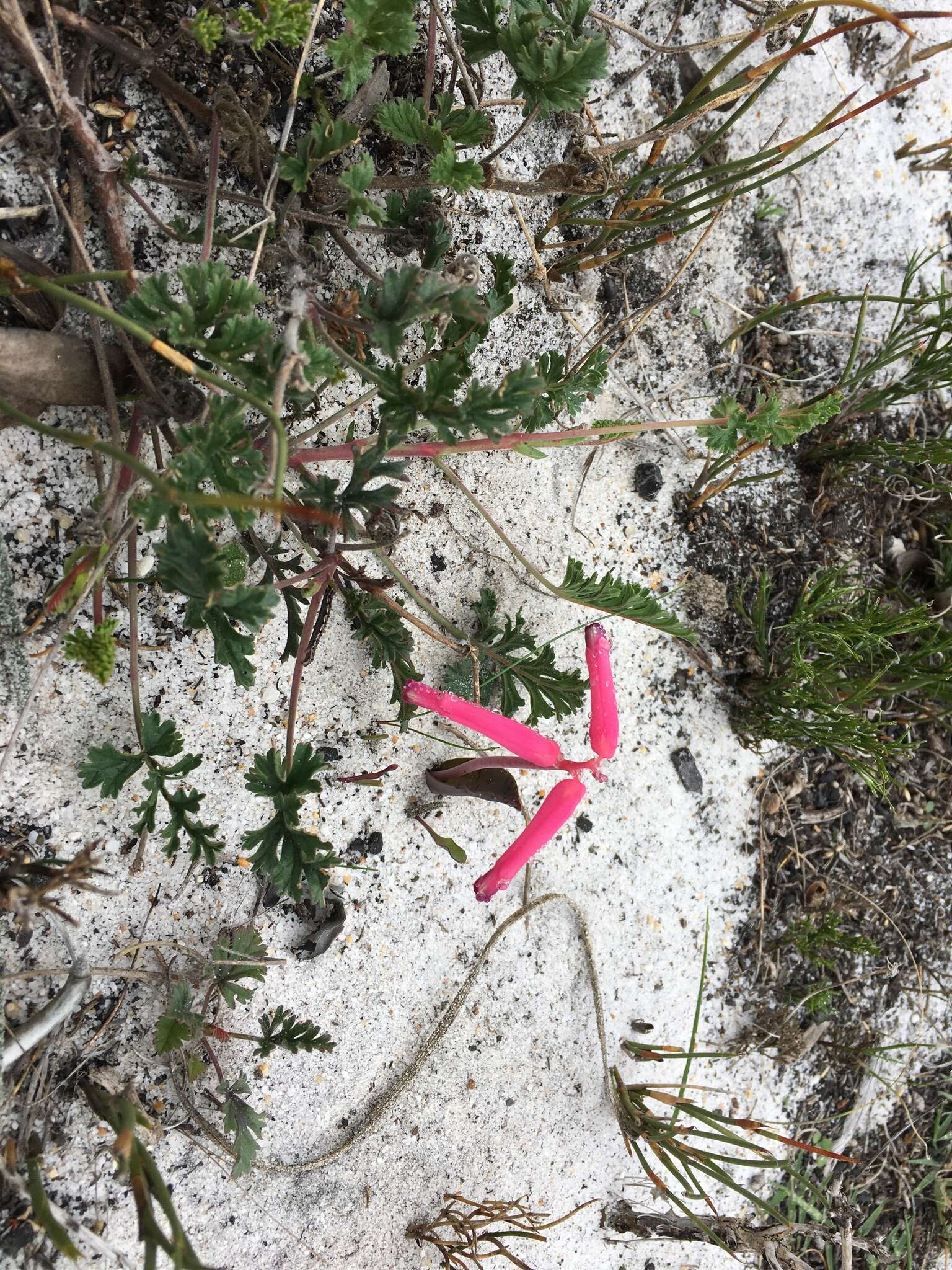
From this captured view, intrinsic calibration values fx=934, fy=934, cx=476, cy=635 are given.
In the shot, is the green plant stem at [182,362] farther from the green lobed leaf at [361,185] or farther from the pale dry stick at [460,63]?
the pale dry stick at [460,63]

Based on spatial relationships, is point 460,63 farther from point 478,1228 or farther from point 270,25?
point 478,1228

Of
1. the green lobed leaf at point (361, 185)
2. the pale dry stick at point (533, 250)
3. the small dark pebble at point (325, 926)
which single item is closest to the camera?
the green lobed leaf at point (361, 185)

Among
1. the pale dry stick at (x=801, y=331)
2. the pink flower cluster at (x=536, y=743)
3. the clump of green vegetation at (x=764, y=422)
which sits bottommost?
the pink flower cluster at (x=536, y=743)

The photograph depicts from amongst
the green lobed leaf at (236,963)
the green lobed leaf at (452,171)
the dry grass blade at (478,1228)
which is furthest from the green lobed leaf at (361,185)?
the dry grass blade at (478,1228)

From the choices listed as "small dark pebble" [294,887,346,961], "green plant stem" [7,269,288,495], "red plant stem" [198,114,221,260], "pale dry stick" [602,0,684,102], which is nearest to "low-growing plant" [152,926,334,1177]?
"small dark pebble" [294,887,346,961]

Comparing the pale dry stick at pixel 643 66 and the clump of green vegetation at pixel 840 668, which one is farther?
the clump of green vegetation at pixel 840 668

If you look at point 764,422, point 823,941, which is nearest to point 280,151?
point 764,422

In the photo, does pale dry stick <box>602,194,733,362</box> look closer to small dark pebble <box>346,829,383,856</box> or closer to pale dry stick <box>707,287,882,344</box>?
pale dry stick <box>707,287,882,344</box>

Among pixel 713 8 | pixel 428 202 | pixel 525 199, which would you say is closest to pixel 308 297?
pixel 428 202
